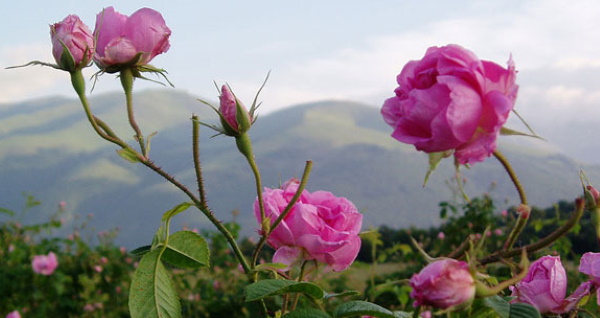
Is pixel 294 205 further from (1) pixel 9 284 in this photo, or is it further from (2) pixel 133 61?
(1) pixel 9 284

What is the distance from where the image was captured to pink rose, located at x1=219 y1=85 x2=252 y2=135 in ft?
2.53

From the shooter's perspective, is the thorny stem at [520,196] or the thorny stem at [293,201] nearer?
the thorny stem at [520,196]

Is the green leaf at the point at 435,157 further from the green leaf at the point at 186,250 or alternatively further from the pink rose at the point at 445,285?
the green leaf at the point at 186,250

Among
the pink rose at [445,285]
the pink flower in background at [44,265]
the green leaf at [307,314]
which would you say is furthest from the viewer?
the pink flower in background at [44,265]

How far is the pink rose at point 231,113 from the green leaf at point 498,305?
34cm

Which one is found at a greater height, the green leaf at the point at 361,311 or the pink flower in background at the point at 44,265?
the green leaf at the point at 361,311

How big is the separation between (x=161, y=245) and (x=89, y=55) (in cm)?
28

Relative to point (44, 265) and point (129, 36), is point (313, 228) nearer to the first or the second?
point (129, 36)

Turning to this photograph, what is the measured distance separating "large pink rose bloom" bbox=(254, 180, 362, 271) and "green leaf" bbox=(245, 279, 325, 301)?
109mm

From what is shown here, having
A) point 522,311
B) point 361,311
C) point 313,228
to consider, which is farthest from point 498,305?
point 313,228

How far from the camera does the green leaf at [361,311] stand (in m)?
0.62

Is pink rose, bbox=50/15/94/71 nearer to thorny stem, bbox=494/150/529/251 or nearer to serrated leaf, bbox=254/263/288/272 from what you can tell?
serrated leaf, bbox=254/263/288/272

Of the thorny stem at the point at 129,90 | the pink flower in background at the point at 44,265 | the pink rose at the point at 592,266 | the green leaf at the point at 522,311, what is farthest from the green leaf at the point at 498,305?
the pink flower in background at the point at 44,265

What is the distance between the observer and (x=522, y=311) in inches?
23.3
